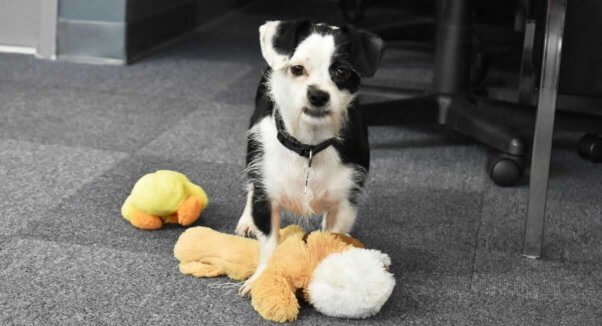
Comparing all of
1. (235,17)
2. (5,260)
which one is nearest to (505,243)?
(5,260)

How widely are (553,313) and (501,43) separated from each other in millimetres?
2175

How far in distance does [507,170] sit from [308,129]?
806mm

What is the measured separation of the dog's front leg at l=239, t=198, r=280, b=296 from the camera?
1.65 meters

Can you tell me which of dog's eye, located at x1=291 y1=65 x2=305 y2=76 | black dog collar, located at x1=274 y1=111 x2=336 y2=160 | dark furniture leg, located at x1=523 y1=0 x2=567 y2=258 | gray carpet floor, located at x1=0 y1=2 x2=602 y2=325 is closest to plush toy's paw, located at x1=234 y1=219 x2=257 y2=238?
gray carpet floor, located at x1=0 y1=2 x2=602 y2=325

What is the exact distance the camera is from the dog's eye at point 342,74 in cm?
153

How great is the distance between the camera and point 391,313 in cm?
156

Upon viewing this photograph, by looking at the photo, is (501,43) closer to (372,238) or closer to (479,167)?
(479,167)

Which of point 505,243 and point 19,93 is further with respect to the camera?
point 19,93

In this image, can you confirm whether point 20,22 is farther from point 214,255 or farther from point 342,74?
point 342,74

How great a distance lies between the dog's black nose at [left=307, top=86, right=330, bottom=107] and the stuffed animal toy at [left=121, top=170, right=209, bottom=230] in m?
0.48

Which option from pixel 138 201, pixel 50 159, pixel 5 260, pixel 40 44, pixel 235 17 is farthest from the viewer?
pixel 235 17

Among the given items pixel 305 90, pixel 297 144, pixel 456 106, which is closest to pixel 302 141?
pixel 297 144

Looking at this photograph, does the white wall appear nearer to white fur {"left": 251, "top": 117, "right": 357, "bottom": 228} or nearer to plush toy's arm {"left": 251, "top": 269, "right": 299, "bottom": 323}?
white fur {"left": 251, "top": 117, "right": 357, "bottom": 228}

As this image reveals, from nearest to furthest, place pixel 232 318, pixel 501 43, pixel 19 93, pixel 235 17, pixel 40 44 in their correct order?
pixel 232 318 → pixel 19 93 → pixel 40 44 → pixel 501 43 → pixel 235 17
